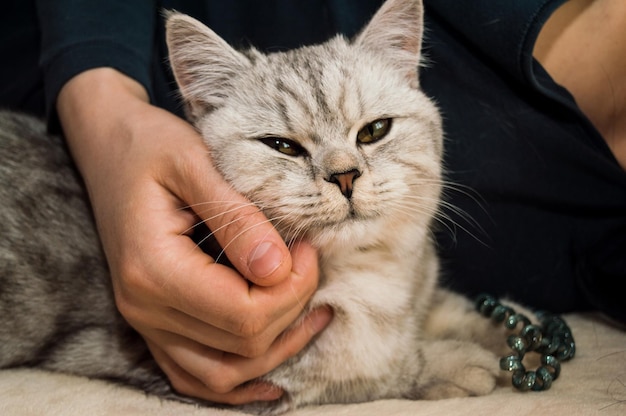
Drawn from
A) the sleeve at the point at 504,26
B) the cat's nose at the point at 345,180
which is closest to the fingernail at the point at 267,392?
the cat's nose at the point at 345,180

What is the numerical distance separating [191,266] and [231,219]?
0.11 metres

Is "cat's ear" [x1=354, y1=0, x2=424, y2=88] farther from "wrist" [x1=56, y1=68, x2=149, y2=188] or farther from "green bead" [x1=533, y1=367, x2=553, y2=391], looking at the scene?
"green bead" [x1=533, y1=367, x2=553, y2=391]

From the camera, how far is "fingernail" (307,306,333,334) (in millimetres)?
1094

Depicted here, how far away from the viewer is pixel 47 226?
4.16 feet

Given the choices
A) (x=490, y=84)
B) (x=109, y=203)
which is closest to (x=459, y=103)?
(x=490, y=84)

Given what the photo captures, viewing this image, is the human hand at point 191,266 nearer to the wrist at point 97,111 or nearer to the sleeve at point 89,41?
the wrist at point 97,111

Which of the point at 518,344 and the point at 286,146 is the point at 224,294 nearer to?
the point at 286,146

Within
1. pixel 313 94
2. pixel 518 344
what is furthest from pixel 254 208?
pixel 518 344

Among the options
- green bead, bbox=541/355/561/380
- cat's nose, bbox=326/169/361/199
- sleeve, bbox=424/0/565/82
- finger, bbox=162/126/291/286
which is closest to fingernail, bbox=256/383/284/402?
finger, bbox=162/126/291/286

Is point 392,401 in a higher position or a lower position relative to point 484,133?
lower

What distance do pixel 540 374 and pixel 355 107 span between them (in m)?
0.64

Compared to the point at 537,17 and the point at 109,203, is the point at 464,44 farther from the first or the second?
the point at 109,203

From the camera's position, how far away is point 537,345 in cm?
119

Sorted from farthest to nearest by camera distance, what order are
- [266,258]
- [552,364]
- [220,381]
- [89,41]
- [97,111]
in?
1. [89,41]
2. [97,111]
3. [552,364]
4. [220,381]
5. [266,258]
